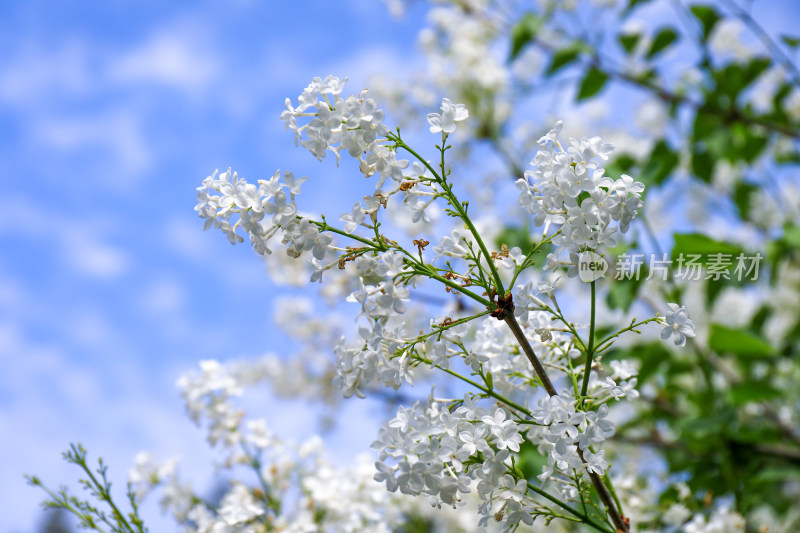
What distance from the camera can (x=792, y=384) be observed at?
126 inches

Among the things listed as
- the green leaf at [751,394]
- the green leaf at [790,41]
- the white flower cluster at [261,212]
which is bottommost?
the white flower cluster at [261,212]

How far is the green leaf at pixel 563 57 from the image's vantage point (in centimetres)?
384

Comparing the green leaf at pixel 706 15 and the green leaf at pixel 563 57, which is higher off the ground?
the green leaf at pixel 706 15

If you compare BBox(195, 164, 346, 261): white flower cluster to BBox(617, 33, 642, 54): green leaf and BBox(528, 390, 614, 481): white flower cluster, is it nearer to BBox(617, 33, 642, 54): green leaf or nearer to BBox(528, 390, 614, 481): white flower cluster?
A: BBox(528, 390, 614, 481): white flower cluster

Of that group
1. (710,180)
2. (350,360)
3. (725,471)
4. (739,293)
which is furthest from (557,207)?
(739,293)

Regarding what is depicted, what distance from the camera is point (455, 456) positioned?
3.36 feet

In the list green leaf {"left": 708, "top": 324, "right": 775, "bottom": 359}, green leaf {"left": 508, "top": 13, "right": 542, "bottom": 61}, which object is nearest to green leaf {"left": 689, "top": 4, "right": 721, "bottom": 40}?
green leaf {"left": 508, "top": 13, "right": 542, "bottom": 61}

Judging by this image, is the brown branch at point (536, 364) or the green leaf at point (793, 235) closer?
the brown branch at point (536, 364)

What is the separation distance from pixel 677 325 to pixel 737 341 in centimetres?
162

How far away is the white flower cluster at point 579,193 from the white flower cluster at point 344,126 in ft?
0.75

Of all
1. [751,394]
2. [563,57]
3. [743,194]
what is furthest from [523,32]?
[751,394]

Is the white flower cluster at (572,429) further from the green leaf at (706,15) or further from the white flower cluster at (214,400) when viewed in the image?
the green leaf at (706,15)

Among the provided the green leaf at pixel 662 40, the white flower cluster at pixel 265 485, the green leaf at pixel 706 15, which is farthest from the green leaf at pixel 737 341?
the green leaf at pixel 662 40

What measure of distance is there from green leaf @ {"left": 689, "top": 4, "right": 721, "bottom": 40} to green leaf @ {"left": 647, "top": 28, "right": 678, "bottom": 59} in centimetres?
19
